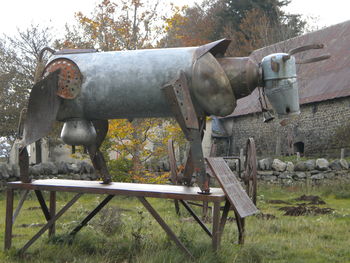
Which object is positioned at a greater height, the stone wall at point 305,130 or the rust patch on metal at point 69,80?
the rust patch on metal at point 69,80

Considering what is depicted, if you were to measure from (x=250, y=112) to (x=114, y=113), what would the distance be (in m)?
17.1

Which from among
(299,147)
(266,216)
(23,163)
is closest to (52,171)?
(266,216)

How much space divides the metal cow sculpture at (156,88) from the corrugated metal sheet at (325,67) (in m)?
13.7

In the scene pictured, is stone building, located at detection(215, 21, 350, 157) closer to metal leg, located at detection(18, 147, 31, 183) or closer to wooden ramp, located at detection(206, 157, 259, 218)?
wooden ramp, located at detection(206, 157, 259, 218)

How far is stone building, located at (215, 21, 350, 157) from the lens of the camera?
55.4 ft

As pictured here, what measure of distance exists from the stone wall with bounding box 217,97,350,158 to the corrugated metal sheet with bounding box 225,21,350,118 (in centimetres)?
42

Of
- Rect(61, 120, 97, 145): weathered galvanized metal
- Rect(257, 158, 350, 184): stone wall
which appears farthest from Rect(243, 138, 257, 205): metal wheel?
Rect(257, 158, 350, 184): stone wall

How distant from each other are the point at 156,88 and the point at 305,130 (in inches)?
638

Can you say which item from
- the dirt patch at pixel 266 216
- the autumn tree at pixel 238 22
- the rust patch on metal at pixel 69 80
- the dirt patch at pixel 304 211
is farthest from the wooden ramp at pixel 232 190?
→ the autumn tree at pixel 238 22

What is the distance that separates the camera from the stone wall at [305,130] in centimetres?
1706

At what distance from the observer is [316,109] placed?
17906 mm

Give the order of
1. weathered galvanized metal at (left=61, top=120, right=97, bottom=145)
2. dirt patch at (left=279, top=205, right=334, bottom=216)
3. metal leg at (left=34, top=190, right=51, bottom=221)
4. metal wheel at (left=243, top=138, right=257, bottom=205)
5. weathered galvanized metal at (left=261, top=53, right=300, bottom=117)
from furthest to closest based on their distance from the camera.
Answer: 1. dirt patch at (left=279, top=205, right=334, bottom=216)
2. metal wheel at (left=243, top=138, right=257, bottom=205)
3. metal leg at (left=34, top=190, right=51, bottom=221)
4. weathered galvanized metal at (left=61, top=120, right=97, bottom=145)
5. weathered galvanized metal at (left=261, top=53, right=300, bottom=117)

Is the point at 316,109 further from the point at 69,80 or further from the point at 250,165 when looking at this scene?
the point at 69,80

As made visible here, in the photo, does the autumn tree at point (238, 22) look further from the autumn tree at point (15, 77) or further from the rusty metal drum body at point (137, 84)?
the rusty metal drum body at point (137, 84)
